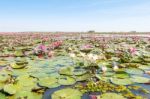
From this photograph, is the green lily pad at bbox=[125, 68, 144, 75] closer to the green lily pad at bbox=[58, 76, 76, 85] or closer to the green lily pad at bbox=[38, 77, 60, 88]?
the green lily pad at bbox=[58, 76, 76, 85]

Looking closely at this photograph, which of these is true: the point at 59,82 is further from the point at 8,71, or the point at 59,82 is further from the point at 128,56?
the point at 128,56

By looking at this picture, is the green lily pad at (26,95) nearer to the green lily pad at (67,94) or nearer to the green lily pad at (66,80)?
the green lily pad at (67,94)

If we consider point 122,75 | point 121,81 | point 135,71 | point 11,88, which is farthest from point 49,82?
point 135,71

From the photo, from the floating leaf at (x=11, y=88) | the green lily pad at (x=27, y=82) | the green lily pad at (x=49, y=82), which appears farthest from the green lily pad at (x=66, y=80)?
the floating leaf at (x=11, y=88)

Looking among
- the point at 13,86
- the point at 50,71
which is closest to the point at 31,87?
the point at 13,86

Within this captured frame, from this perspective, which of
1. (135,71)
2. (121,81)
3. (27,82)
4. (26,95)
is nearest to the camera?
(26,95)

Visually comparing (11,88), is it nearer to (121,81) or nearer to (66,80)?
(66,80)
